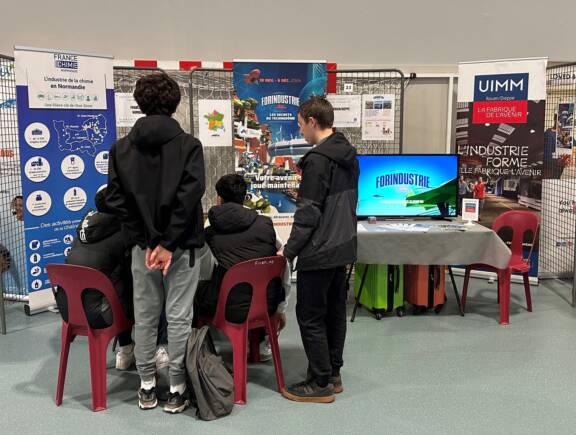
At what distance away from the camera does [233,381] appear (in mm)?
2660

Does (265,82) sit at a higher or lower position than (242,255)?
higher

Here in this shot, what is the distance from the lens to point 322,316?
2.65 metres

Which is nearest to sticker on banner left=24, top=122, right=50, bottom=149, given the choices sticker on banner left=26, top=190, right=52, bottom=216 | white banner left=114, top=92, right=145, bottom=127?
sticker on banner left=26, top=190, right=52, bottom=216

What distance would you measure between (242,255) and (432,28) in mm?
3419

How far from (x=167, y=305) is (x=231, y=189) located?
0.68 meters

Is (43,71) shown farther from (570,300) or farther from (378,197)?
(570,300)

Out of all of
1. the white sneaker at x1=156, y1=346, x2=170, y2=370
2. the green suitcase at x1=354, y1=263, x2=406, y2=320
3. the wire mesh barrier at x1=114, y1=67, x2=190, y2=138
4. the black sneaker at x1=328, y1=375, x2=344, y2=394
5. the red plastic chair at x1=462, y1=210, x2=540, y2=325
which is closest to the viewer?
the black sneaker at x1=328, y1=375, x2=344, y2=394

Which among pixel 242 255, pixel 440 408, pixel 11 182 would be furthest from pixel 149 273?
pixel 11 182

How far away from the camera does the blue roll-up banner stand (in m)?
3.66

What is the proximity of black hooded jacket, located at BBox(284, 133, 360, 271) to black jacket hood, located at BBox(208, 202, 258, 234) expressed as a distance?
0.30 metres

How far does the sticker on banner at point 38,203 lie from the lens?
12.3 feet

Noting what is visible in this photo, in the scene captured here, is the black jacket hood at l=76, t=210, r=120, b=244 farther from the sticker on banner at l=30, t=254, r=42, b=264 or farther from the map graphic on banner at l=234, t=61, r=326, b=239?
the map graphic on banner at l=234, t=61, r=326, b=239

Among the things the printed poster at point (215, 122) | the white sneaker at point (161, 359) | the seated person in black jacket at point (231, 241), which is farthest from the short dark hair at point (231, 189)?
the printed poster at point (215, 122)

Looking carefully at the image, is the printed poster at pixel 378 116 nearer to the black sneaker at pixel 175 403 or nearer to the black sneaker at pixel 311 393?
the black sneaker at pixel 311 393
